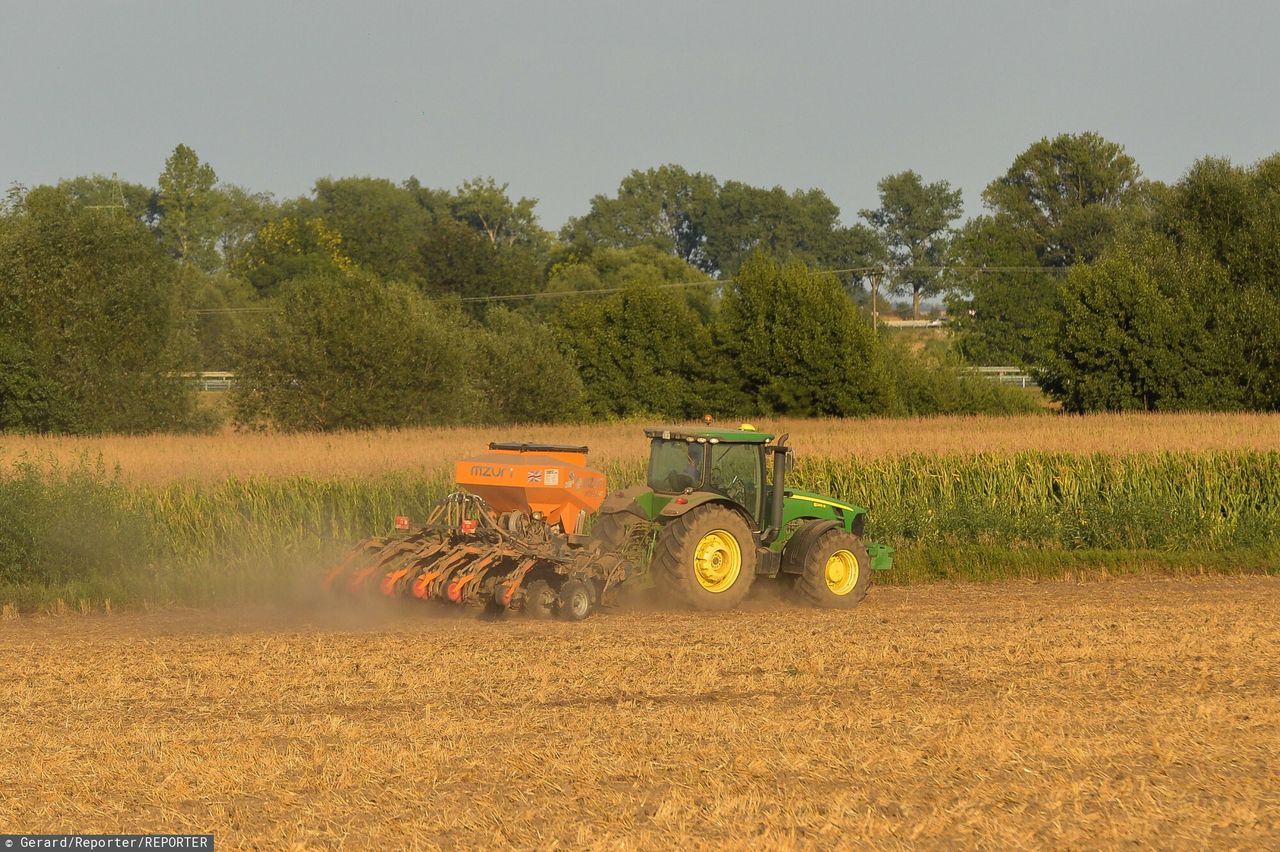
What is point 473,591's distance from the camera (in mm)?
13414

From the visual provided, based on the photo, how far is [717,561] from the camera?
14.5 metres

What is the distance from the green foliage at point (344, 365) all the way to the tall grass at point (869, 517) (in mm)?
18288

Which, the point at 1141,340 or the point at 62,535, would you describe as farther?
the point at 1141,340

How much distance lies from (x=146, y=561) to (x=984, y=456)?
12685mm

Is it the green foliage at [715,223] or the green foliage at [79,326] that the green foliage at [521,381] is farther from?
the green foliage at [715,223]

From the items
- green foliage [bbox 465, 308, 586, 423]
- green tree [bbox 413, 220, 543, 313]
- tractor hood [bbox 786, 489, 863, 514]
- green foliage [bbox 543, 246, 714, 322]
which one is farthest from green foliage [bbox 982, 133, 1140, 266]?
tractor hood [bbox 786, 489, 863, 514]

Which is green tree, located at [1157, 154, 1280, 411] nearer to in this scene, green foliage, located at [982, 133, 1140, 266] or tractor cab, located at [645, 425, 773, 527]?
tractor cab, located at [645, 425, 773, 527]

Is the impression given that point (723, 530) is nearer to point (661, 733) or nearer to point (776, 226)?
point (661, 733)

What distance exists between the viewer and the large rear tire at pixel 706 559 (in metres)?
14.1

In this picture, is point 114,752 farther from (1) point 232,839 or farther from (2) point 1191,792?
(2) point 1191,792

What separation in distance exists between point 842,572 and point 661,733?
261 inches

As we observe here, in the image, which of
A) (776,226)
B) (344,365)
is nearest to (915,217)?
(776,226)

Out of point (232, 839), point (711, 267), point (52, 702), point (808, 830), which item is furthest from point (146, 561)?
point (711, 267)

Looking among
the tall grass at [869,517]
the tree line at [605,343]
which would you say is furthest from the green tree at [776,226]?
the tall grass at [869,517]
